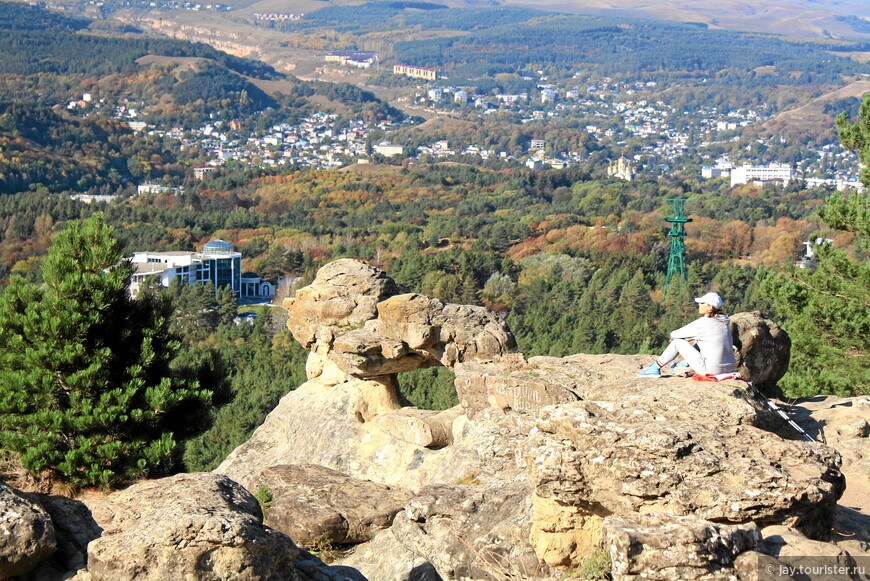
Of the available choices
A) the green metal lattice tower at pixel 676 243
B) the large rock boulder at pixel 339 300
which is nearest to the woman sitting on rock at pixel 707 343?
the large rock boulder at pixel 339 300

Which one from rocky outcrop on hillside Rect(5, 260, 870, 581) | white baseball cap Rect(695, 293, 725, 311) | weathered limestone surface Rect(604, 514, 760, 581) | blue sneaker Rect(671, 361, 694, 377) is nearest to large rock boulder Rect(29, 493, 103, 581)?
rocky outcrop on hillside Rect(5, 260, 870, 581)

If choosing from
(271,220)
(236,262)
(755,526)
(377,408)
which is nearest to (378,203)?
(271,220)

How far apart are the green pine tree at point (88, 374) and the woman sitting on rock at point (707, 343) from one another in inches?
173

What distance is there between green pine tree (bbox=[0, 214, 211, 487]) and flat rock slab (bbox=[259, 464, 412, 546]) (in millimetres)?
1117

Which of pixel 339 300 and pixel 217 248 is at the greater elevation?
pixel 339 300

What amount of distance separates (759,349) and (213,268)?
4727 cm

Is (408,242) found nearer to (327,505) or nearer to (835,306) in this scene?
(835,306)

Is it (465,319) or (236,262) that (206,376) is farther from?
(236,262)

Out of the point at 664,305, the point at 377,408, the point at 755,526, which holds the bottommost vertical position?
the point at 664,305

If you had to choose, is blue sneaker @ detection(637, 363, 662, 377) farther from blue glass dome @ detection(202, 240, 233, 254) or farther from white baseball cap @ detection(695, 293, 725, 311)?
blue glass dome @ detection(202, 240, 233, 254)

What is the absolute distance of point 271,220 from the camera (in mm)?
79438

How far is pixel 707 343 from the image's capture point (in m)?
8.26

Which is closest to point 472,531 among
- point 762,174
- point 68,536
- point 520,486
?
point 520,486

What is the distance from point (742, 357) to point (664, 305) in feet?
98.5
